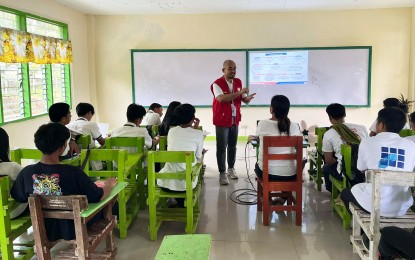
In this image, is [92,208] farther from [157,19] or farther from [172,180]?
[157,19]

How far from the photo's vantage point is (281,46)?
22.7 feet

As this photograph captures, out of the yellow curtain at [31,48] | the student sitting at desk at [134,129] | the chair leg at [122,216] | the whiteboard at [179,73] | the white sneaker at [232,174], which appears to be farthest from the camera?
the whiteboard at [179,73]

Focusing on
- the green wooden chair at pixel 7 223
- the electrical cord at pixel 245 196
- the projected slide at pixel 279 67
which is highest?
the projected slide at pixel 279 67

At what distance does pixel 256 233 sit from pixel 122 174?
1281 mm

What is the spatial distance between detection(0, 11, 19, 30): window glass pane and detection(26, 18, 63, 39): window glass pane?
0.30m

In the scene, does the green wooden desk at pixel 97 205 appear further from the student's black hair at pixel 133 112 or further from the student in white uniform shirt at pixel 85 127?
the student's black hair at pixel 133 112

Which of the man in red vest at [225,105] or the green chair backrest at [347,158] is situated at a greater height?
the man in red vest at [225,105]

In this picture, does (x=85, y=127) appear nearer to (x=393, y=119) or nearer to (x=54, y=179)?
(x=54, y=179)

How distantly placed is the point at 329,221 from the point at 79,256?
91.7 inches

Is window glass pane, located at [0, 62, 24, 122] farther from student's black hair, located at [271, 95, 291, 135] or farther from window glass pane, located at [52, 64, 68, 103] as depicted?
student's black hair, located at [271, 95, 291, 135]

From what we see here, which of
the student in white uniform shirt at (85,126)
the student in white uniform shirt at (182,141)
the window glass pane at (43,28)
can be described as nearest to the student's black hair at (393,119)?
the student in white uniform shirt at (182,141)

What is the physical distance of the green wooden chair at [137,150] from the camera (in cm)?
343

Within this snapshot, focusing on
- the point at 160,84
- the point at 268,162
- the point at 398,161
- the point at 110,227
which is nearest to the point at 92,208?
the point at 110,227

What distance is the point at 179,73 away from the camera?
282 inches
